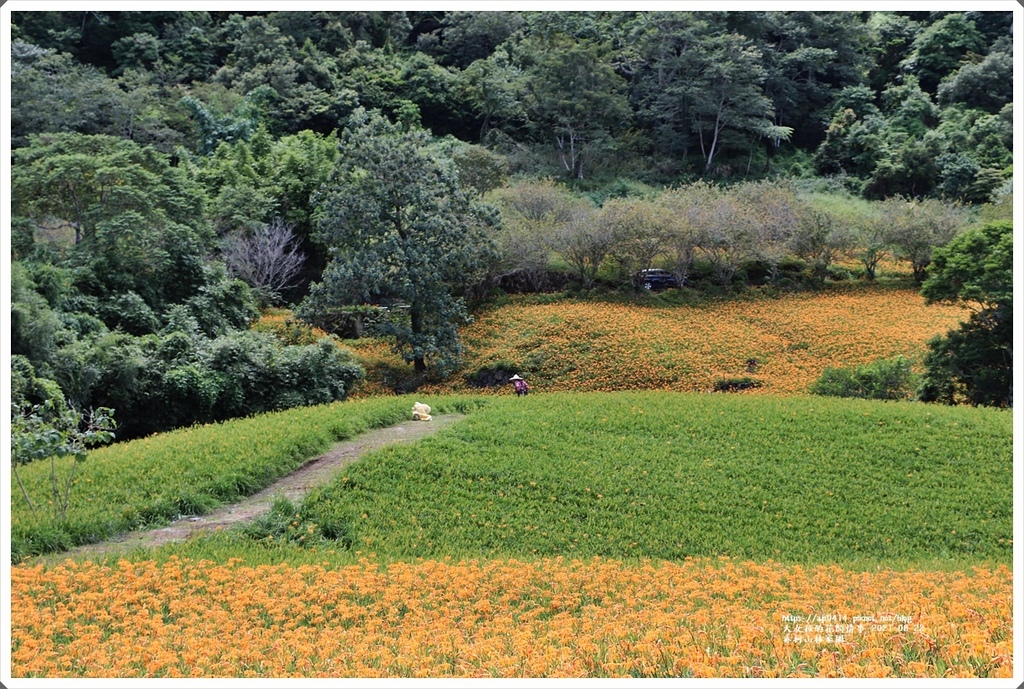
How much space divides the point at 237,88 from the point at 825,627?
146 feet

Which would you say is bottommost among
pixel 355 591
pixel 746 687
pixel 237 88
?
pixel 355 591

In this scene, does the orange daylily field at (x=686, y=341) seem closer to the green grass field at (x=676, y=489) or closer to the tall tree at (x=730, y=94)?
the green grass field at (x=676, y=489)

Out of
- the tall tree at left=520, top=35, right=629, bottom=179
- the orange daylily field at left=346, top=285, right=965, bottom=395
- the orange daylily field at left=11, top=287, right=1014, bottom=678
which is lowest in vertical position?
the orange daylily field at left=346, top=285, right=965, bottom=395

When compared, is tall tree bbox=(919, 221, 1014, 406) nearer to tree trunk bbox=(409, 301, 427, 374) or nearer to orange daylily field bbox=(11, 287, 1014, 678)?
orange daylily field bbox=(11, 287, 1014, 678)

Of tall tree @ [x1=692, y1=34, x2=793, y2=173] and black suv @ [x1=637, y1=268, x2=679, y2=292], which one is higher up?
tall tree @ [x1=692, y1=34, x2=793, y2=173]

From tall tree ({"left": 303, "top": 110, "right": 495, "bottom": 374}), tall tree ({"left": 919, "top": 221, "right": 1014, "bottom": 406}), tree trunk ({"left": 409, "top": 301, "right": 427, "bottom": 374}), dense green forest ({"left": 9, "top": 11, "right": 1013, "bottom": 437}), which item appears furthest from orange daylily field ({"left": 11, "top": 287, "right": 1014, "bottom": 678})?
tree trunk ({"left": 409, "top": 301, "right": 427, "bottom": 374})

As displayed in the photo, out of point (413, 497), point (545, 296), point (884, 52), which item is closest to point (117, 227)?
point (545, 296)

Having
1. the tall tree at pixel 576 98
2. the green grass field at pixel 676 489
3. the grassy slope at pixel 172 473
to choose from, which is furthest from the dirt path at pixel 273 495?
the tall tree at pixel 576 98

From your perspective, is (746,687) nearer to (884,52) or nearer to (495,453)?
(495,453)

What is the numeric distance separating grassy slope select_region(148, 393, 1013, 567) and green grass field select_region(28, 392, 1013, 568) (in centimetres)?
3

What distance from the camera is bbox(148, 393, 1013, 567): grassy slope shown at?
402 inches

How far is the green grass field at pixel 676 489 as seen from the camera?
1010cm

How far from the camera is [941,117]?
43500 mm

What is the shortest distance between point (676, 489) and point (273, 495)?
219 inches
